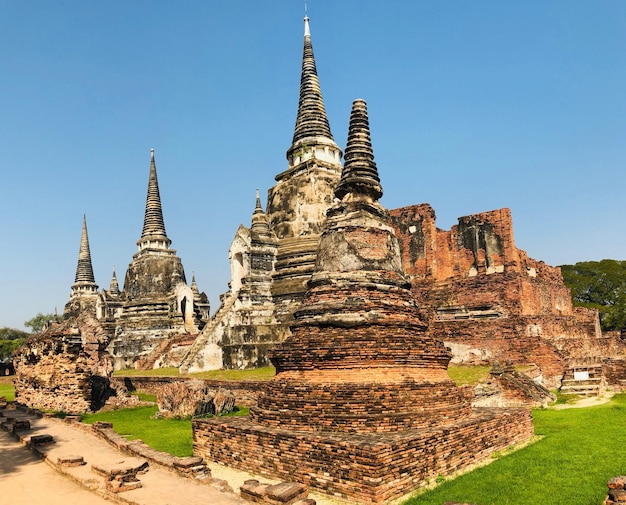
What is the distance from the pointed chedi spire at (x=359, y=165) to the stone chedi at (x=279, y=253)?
9347 mm

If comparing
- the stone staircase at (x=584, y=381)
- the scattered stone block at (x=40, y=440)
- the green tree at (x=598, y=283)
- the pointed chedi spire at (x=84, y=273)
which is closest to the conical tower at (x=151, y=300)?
the pointed chedi spire at (x=84, y=273)

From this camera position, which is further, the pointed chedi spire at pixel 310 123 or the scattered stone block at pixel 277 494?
the pointed chedi spire at pixel 310 123

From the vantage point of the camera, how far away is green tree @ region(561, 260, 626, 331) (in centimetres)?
4659

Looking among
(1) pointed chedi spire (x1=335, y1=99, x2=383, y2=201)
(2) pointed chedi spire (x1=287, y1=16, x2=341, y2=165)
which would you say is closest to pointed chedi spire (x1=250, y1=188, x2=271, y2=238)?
(2) pointed chedi spire (x1=287, y1=16, x2=341, y2=165)

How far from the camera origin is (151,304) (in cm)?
2939

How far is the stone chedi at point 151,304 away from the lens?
93.2 feet

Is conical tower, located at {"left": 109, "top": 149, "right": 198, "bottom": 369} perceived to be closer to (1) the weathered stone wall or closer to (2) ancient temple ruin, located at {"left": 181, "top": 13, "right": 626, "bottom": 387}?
(2) ancient temple ruin, located at {"left": 181, "top": 13, "right": 626, "bottom": 387}

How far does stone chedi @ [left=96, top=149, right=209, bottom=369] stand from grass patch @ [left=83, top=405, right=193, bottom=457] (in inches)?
402

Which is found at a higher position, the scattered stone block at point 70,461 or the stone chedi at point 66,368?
the stone chedi at point 66,368

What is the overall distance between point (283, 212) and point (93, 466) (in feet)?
49.4

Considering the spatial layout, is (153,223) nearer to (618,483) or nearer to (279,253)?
(279,253)

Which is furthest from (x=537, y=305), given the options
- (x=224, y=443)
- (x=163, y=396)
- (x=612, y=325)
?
(x=612, y=325)

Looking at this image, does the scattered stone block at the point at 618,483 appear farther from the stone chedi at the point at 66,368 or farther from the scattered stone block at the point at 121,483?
the stone chedi at the point at 66,368

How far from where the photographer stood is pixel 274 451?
8234 millimetres
